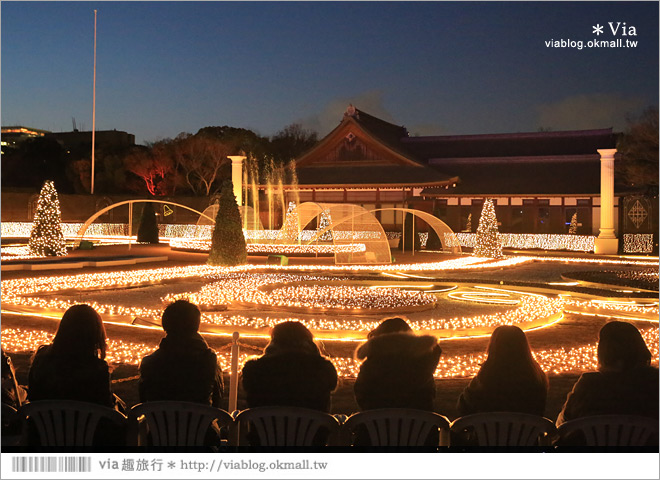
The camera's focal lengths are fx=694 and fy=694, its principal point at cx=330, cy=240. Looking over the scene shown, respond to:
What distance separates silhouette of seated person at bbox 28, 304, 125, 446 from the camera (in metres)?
4.35

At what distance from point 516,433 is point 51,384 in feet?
9.23

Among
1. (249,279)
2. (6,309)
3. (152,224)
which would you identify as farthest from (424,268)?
(152,224)

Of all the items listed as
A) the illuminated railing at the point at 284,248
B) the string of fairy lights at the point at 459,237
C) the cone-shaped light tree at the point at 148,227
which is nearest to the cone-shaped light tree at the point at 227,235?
the illuminated railing at the point at 284,248

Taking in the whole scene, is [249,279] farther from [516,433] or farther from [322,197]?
[322,197]

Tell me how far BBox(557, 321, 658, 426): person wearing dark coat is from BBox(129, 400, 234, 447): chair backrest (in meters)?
2.11

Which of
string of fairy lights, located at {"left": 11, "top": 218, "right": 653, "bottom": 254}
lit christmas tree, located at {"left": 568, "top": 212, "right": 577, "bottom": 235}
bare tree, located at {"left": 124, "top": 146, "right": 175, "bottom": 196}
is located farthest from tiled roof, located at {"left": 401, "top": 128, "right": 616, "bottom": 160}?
bare tree, located at {"left": 124, "top": 146, "right": 175, "bottom": 196}

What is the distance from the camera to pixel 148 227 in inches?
1287

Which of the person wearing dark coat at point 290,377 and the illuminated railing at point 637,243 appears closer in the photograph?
the person wearing dark coat at point 290,377

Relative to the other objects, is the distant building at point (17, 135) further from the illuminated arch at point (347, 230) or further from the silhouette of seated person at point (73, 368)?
the silhouette of seated person at point (73, 368)

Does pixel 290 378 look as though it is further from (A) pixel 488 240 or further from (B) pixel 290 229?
(B) pixel 290 229

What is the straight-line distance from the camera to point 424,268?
20969 millimetres

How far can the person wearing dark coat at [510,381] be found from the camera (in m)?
Answer: 4.37

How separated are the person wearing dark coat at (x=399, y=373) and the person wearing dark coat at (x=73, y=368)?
1.63 metres

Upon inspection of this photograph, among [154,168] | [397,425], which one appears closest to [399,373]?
[397,425]
